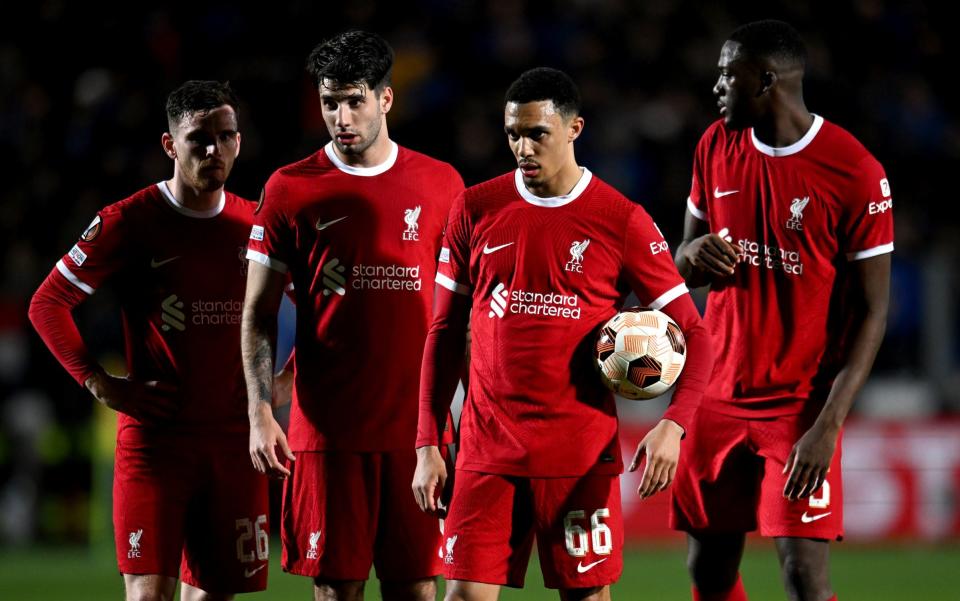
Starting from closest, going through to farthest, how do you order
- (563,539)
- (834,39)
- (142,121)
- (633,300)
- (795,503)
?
(563,539)
(795,503)
(633,300)
(142,121)
(834,39)

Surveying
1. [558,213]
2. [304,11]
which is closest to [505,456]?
[558,213]

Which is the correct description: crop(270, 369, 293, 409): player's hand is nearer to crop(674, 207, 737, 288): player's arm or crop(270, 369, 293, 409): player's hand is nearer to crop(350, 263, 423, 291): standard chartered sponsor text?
crop(350, 263, 423, 291): standard chartered sponsor text

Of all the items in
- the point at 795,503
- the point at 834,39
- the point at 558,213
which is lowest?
the point at 795,503

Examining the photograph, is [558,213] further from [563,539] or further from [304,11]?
[304,11]

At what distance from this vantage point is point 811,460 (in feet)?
18.3

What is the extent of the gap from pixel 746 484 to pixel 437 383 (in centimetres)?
147

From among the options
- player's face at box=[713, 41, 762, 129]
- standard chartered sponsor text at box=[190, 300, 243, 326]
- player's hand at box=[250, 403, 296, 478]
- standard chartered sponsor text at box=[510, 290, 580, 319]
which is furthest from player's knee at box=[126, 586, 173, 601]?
player's face at box=[713, 41, 762, 129]

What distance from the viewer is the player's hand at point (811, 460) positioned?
558 cm

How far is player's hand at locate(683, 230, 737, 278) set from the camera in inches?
227

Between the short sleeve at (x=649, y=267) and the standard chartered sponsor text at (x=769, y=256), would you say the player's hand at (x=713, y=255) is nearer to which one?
the standard chartered sponsor text at (x=769, y=256)

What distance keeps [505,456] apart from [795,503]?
1.27 meters

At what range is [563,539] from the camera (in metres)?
5.21

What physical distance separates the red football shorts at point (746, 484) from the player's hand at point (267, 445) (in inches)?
66.6

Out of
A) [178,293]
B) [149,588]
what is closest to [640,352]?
[178,293]
